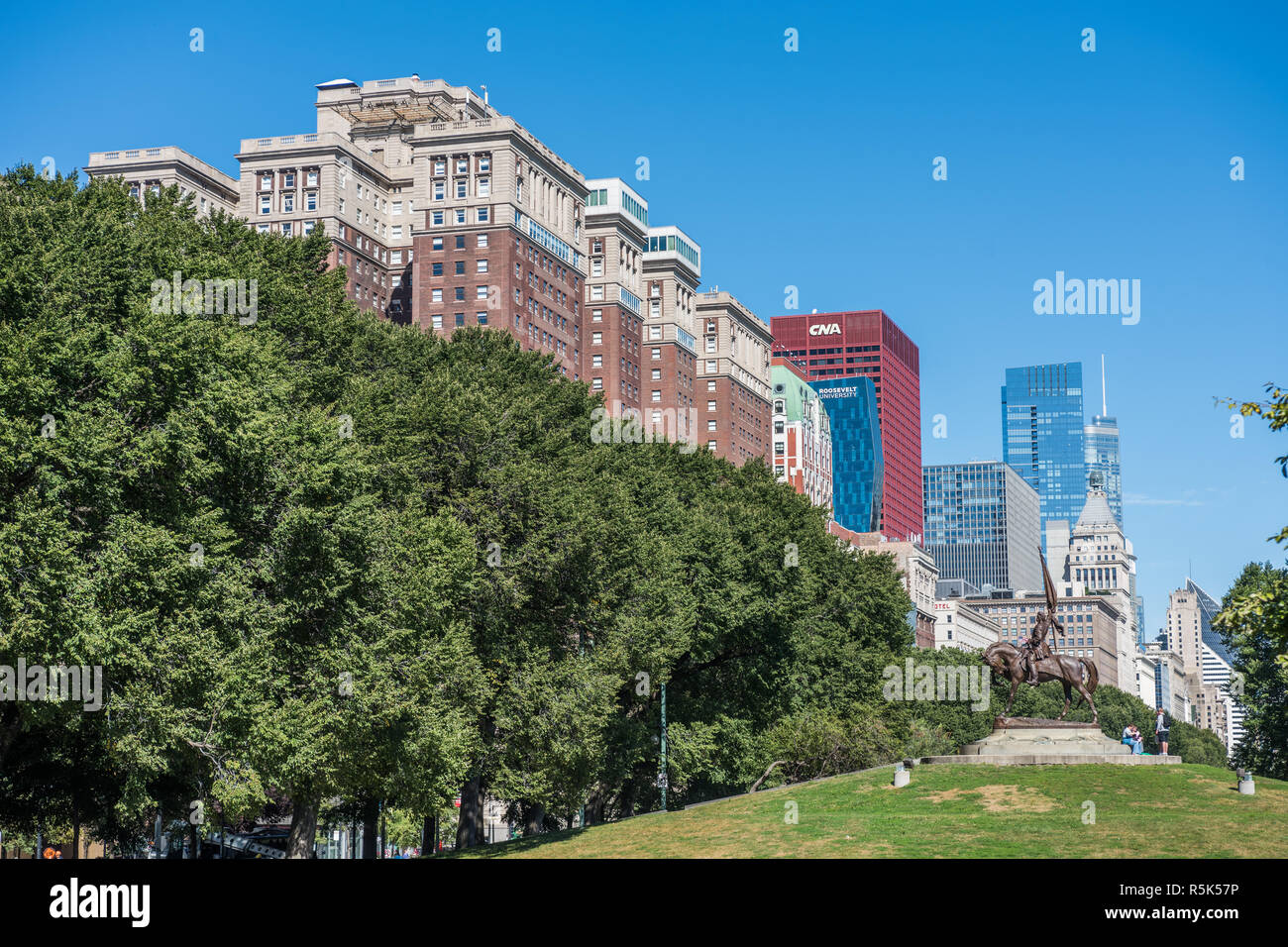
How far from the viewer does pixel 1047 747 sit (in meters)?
54.4

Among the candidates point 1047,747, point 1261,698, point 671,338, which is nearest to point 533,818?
point 1047,747

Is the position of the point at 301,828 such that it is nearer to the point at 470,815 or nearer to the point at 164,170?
the point at 470,815

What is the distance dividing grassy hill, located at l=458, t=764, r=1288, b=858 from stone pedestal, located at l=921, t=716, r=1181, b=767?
4.83ft

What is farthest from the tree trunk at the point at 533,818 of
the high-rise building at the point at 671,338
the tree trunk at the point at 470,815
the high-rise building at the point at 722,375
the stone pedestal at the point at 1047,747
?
the high-rise building at the point at 722,375

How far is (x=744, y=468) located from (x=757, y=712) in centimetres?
1687

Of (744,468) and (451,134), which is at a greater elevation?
(451,134)

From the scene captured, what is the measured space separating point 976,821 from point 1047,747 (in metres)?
12.2

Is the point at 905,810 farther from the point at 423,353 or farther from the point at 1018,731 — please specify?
the point at 423,353

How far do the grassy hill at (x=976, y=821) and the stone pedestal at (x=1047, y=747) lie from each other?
147cm

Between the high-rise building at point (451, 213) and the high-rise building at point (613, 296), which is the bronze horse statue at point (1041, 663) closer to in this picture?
the high-rise building at point (451, 213)

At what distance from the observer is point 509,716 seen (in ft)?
173

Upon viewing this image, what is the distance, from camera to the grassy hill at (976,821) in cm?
3922
